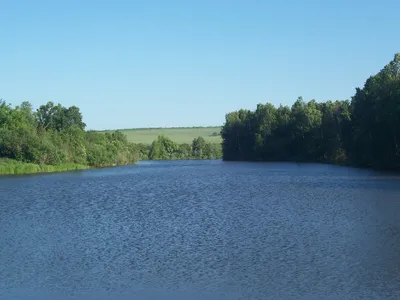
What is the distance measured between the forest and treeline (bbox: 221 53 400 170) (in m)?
29.4

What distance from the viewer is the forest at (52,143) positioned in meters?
83.2

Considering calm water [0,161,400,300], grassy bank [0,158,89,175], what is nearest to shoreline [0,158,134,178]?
grassy bank [0,158,89,175]

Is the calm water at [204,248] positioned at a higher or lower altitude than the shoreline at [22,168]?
lower

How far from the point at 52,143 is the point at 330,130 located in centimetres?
5496

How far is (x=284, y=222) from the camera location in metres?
27.4

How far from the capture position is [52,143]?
292ft

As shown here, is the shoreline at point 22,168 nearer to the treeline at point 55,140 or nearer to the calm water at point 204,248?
the treeline at point 55,140

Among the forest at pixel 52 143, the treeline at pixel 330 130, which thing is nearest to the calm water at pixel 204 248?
the treeline at pixel 330 130

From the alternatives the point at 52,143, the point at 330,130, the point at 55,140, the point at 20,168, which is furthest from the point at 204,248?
the point at 330,130

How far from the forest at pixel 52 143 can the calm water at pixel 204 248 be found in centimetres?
4602

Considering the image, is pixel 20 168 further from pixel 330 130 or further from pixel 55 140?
pixel 330 130

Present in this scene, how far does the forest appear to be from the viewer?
273 ft

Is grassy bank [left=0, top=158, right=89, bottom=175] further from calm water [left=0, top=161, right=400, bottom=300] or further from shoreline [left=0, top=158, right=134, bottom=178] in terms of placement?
calm water [left=0, top=161, right=400, bottom=300]

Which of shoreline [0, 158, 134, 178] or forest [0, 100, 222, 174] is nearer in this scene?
shoreline [0, 158, 134, 178]
